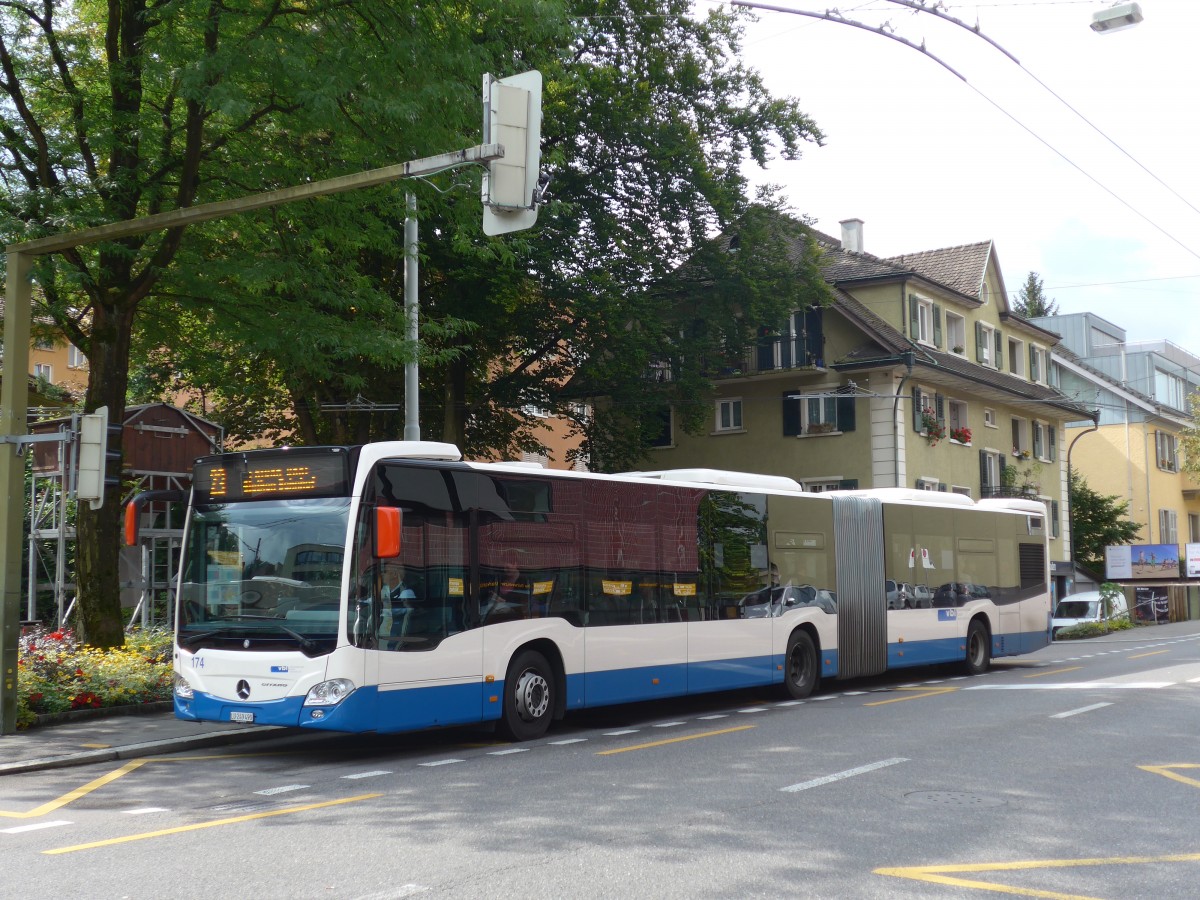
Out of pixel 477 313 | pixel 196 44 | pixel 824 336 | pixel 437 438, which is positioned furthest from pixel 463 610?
pixel 824 336

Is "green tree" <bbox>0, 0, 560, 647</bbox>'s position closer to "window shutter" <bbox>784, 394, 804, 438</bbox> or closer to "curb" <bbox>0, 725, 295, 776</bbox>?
"curb" <bbox>0, 725, 295, 776</bbox>

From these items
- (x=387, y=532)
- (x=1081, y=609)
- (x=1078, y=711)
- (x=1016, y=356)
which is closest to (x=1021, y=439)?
(x=1016, y=356)

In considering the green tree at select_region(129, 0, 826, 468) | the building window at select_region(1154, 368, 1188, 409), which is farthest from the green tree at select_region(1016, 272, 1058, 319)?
the green tree at select_region(129, 0, 826, 468)

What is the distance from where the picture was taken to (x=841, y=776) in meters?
10.4

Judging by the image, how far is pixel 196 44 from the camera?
15391mm

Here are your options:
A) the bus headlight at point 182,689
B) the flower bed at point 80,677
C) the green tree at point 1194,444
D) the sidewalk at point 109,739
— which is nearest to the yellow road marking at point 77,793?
the sidewalk at point 109,739

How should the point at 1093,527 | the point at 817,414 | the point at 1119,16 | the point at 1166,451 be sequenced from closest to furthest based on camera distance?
1. the point at 1119,16
2. the point at 817,414
3. the point at 1093,527
4. the point at 1166,451

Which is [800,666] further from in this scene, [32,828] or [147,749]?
[32,828]

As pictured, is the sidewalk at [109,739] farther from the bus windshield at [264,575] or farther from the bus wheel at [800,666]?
the bus wheel at [800,666]

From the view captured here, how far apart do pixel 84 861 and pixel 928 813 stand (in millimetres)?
5251

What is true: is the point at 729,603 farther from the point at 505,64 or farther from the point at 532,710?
the point at 505,64

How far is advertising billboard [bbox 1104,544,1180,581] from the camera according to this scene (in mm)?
56062

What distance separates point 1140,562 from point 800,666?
4418 cm

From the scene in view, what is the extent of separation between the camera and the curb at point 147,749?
11.5 meters
